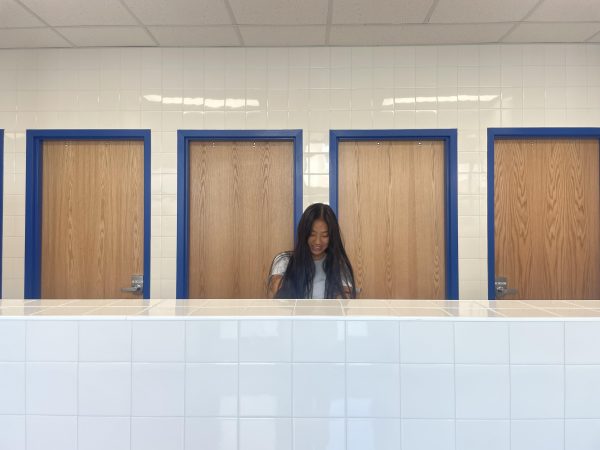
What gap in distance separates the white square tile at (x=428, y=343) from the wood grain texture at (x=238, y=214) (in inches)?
77.4

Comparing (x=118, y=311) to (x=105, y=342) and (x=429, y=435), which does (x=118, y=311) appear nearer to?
(x=105, y=342)

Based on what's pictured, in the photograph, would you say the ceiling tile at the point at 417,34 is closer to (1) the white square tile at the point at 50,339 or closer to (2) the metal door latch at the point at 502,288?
(2) the metal door latch at the point at 502,288

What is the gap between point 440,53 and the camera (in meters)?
2.86

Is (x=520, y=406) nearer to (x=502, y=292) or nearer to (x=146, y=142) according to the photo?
(x=502, y=292)

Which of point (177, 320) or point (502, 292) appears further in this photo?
point (502, 292)

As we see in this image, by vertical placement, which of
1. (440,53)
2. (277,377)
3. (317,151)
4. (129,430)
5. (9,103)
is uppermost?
(440,53)

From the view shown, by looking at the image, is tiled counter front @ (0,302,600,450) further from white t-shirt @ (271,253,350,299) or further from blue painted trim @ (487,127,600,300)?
blue painted trim @ (487,127,600,300)

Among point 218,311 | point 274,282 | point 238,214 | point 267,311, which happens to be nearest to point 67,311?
point 218,311

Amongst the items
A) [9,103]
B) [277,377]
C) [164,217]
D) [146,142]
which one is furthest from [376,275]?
[9,103]

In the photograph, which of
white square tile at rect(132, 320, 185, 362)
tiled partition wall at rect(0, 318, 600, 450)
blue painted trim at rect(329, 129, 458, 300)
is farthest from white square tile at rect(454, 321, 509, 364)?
blue painted trim at rect(329, 129, 458, 300)

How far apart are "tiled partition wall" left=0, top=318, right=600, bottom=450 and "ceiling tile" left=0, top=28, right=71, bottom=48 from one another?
7.86ft

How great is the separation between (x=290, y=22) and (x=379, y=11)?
518mm

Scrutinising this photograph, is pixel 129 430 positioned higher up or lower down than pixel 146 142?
lower down

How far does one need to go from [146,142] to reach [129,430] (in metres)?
2.25
